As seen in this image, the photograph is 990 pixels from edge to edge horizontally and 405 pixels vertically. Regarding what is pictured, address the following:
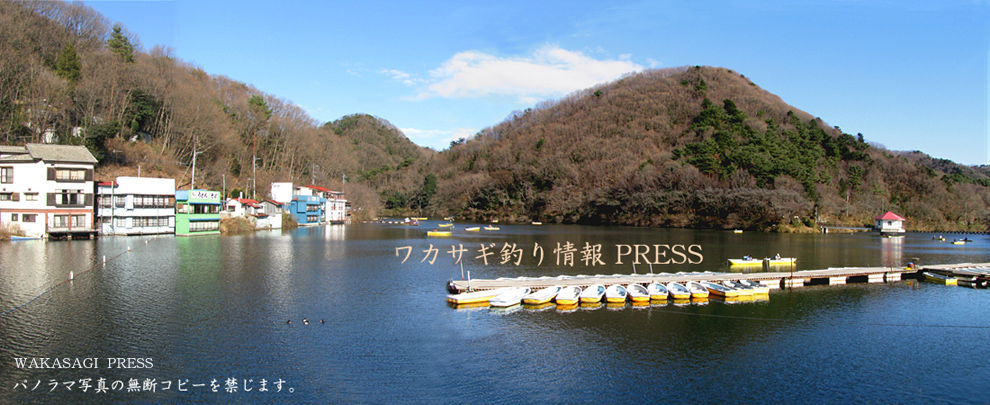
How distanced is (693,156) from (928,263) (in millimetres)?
56214

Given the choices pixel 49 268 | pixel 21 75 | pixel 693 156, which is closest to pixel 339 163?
pixel 21 75

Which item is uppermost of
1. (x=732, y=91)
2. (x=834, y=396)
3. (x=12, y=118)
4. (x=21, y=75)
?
(x=732, y=91)

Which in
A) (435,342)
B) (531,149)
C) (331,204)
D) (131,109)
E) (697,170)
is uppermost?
(531,149)

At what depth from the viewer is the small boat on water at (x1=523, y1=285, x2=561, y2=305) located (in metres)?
21.5

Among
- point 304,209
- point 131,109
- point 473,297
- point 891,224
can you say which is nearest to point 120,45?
point 131,109

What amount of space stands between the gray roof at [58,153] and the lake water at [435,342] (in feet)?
49.2

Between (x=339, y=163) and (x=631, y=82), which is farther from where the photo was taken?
(x=631, y=82)

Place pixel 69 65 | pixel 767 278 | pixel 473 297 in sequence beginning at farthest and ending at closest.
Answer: pixel 69 65 < pixel 767 278 < pixel 473 297

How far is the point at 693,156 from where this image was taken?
90.3 meters

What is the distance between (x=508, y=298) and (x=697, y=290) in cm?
872

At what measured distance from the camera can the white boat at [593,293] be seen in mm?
21875

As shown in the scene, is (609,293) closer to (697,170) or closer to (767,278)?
(767,278)

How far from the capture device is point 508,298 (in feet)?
69.5

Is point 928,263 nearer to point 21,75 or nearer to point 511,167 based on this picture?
point 21,75
